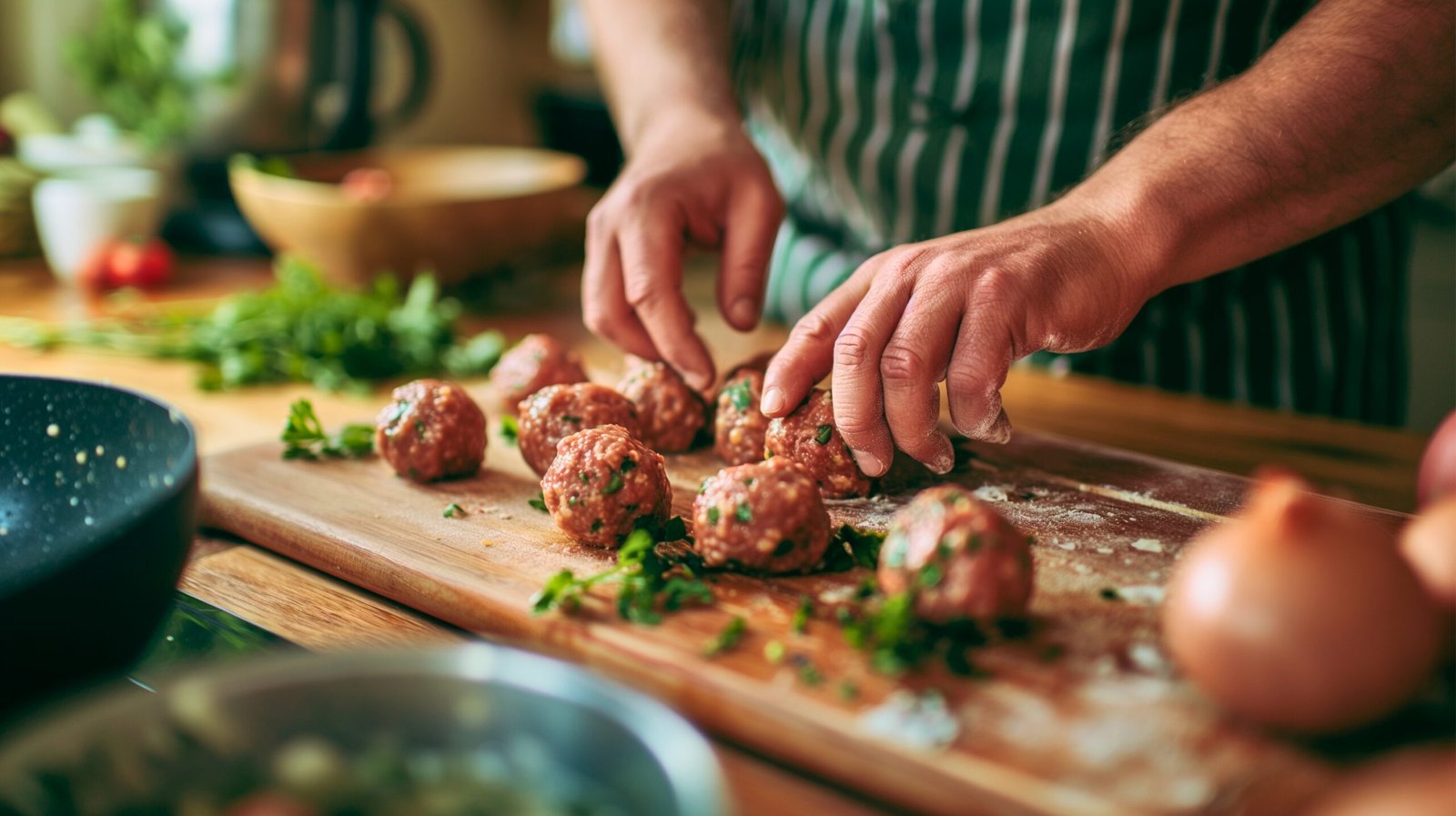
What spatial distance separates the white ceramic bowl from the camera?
3107 mm

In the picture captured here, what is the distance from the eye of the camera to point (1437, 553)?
3.46 ft

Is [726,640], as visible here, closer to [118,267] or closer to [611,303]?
[611,303]

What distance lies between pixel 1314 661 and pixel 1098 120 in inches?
62.2

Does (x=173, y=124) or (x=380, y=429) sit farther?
(x=173, y=124)

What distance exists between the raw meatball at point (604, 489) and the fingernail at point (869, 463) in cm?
29

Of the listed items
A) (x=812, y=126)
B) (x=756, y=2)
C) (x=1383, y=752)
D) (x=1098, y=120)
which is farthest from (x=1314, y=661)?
(x=756, y=2)

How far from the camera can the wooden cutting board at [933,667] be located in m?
0.98

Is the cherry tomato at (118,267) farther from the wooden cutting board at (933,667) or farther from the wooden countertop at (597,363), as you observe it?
the wooden cutting board at (933,667)

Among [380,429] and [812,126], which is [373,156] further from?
[380,429]

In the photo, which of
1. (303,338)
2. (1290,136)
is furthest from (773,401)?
(303,338)

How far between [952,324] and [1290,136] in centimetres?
69

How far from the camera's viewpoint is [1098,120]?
2271 millimetres

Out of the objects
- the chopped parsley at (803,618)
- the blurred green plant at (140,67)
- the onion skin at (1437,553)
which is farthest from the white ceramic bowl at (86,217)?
the onion skin at (1437,553)

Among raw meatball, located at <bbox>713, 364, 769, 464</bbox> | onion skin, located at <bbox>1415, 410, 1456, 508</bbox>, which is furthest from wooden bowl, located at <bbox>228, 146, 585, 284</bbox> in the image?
onion skin, located at <bbox>1415, 410, 1456, 508</bbox>
